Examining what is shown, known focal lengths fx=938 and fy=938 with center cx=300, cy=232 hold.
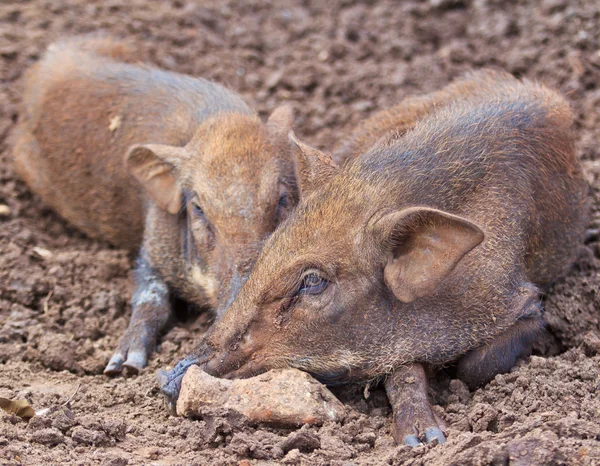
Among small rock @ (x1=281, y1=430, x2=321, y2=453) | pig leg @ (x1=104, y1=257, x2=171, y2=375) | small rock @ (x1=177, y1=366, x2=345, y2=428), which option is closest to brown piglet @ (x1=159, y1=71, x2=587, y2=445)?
small rock @ (x1=177, y1=366, x2=345, y2=428)

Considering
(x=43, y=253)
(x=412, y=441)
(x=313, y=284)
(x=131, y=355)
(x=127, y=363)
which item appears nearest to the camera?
(x=412, y=441)

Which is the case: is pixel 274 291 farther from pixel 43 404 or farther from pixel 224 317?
pixel 43 404

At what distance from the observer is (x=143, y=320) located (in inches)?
259

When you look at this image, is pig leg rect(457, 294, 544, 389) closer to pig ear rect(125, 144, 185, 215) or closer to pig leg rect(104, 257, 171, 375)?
pig leg rect(104, 257, 171, 375)

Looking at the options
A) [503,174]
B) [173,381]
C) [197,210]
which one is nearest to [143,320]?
[197,210]

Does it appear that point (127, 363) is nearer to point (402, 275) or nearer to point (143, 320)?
point (143, 320)

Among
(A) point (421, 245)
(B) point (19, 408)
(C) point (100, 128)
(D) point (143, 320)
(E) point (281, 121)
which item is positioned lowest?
(D) point (143, 320)

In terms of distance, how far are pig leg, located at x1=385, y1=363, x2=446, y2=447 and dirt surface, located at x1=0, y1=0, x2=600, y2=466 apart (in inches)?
3.4

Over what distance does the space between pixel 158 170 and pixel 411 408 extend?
2.90 m

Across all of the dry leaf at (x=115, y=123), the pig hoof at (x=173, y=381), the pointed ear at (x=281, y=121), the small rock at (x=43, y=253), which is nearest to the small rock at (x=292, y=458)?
the pig hoof at (x=173, y=381)

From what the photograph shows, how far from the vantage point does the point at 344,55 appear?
9.69 m

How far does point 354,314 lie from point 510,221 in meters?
1.20

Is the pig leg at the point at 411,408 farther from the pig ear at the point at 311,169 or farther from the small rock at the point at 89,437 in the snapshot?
the small rock at the point at 89,437

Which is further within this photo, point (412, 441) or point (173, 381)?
point (173, 381)
